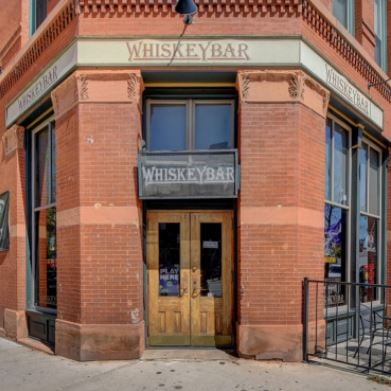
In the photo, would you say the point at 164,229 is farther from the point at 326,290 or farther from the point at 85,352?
the point at 326,290

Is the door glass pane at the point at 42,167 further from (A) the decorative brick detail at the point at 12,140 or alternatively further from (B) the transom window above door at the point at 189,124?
(B) the transom window above door at the point at 189,124

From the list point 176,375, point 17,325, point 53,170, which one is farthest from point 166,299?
point 17,325

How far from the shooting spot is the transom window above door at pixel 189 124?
293 inches

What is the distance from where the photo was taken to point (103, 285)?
6785mm

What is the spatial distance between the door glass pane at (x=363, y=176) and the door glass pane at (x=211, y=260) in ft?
12.0

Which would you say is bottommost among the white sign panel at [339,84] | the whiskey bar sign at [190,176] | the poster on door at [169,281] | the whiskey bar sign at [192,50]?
the poster on door at [169,281]

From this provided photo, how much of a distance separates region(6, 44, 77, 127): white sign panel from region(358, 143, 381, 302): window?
19.3ft

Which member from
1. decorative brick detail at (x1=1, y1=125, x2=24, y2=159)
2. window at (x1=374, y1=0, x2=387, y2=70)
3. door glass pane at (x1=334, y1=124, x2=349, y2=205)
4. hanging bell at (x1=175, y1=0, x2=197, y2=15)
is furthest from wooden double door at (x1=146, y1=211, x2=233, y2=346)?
window at (x1=374, y1=0, x2=387, y2=70)

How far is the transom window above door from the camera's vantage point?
7453mm

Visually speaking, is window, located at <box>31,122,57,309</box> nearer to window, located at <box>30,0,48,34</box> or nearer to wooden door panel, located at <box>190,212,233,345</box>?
window, located at <box>30,0,48,34</box>

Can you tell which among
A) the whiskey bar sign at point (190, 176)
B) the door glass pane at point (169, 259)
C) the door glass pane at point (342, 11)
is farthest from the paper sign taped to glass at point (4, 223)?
the door glass pane at point (342, 11)

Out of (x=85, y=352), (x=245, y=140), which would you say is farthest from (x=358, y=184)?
(x=85, y=352)

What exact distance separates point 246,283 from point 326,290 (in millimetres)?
1889

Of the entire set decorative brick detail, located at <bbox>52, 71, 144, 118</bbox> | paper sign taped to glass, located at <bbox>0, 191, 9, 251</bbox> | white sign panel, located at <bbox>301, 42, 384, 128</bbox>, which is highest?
white sign panel, located at <bbox>301, 42, 384, 128</bbox>
